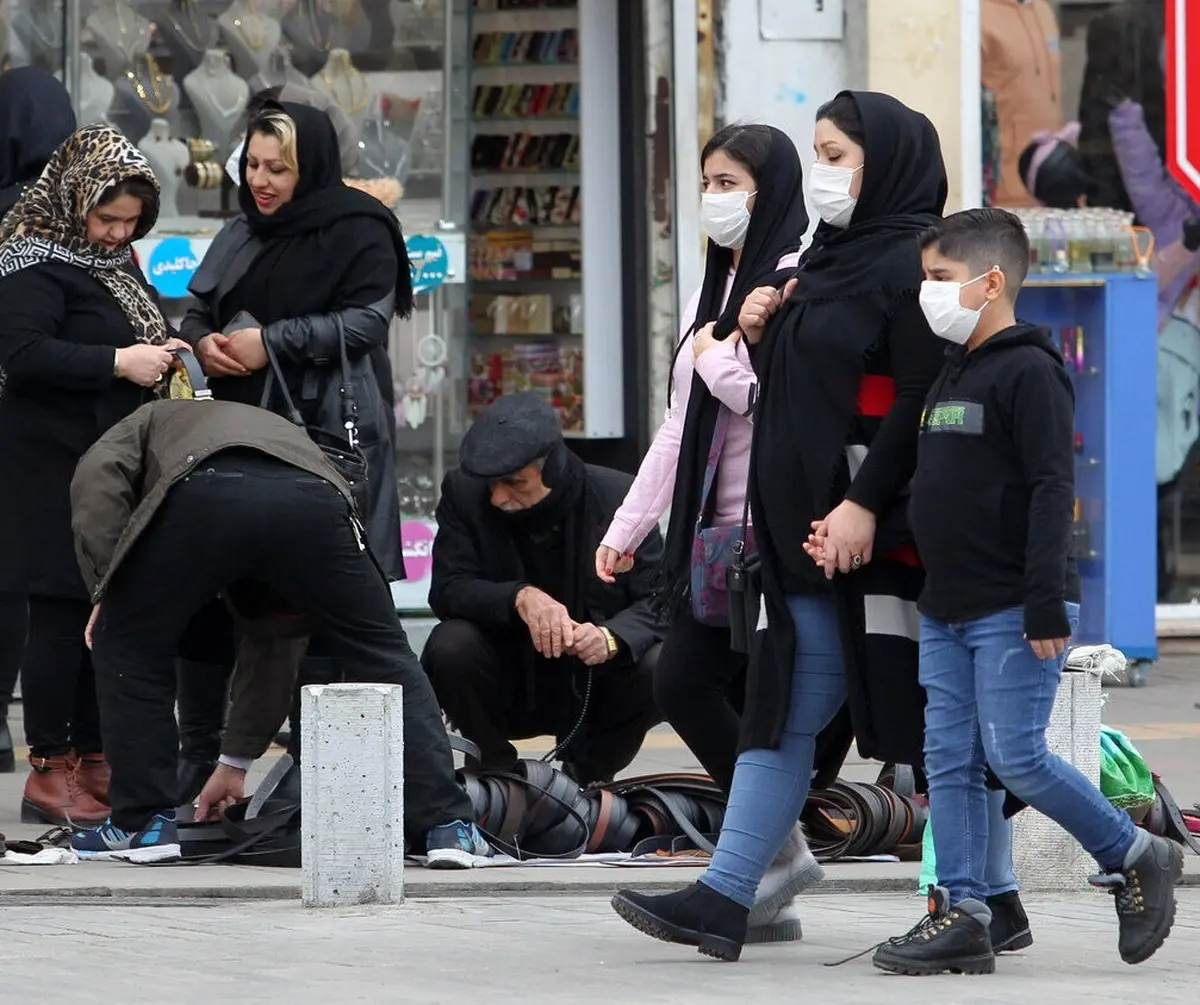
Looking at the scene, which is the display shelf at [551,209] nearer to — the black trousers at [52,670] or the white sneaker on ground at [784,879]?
the black trousers at [52,670]

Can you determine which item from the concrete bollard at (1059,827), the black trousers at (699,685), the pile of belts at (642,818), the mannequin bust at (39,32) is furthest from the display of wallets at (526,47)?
the black trousers at (699,685)

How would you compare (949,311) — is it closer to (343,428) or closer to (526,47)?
(343,428)

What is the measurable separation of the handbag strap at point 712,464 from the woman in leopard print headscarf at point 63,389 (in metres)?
1.94

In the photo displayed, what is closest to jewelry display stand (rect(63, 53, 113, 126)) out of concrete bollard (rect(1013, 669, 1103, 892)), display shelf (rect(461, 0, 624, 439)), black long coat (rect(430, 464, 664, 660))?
display shelf (rect(461, 0, 624, 439))

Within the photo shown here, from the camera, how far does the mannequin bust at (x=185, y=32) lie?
33.4 ft

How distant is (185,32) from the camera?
10203 mm

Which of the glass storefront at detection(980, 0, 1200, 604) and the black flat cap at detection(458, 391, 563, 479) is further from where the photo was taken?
the glass storefront at detection(980, 0, 1200, 604)

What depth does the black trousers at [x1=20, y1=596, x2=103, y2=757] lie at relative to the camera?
684cm

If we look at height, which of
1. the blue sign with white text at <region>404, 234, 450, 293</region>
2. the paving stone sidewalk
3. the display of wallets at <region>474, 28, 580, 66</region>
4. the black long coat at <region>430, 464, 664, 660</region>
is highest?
the display of wallets at <region>474, 28, 580, 66</region>

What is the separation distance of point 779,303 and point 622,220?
5.40 meters

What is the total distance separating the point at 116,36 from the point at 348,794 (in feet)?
17.3

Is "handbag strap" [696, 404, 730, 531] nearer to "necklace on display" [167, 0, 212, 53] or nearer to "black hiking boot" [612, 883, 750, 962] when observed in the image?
Result: "black hiking boot" [612, 883, 750, 962]

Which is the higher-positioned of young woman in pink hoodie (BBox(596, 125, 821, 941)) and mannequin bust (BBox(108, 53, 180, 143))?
mannequin bust (BBox(108, 53, 180, 143))

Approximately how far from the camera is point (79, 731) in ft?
23.1
